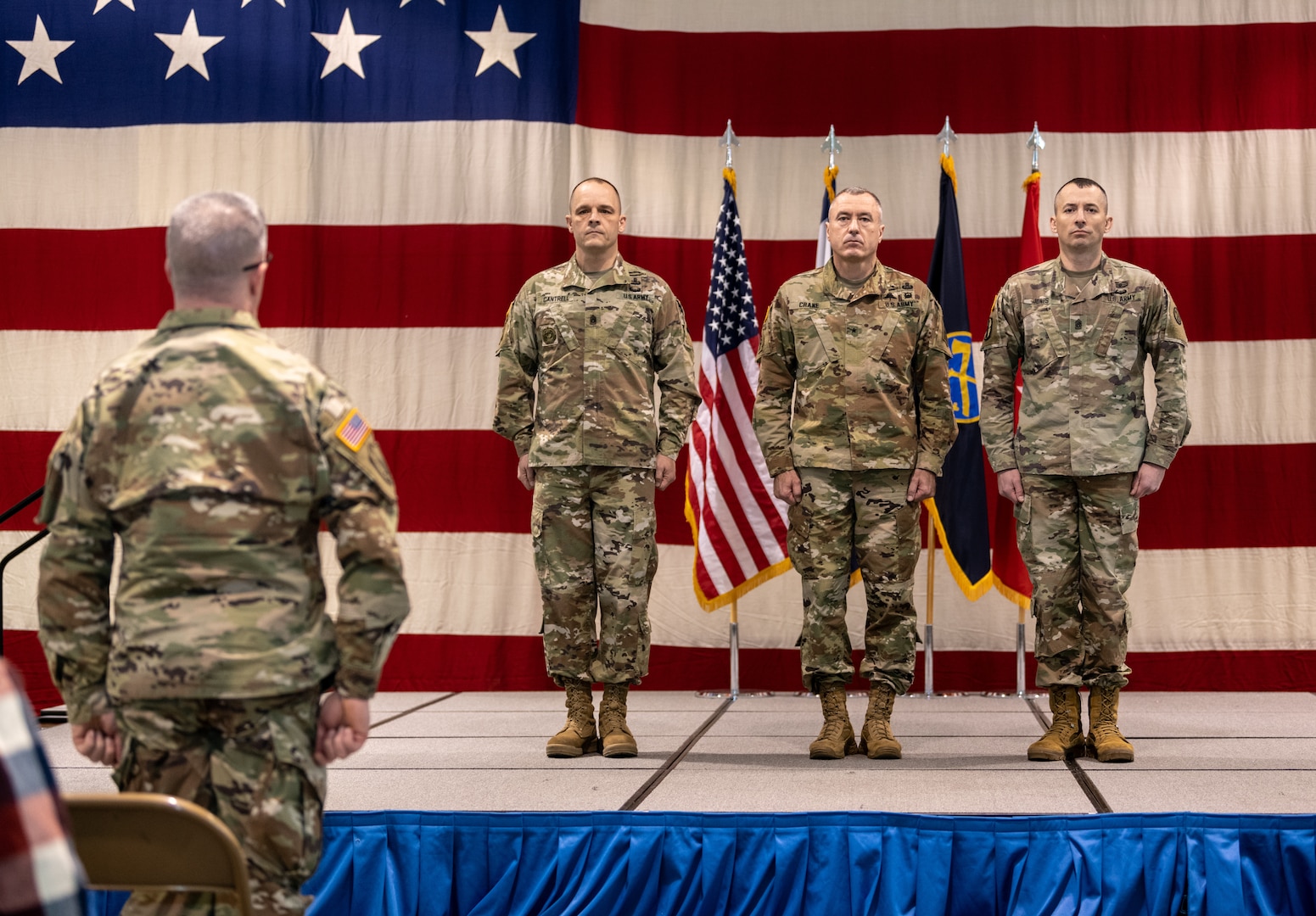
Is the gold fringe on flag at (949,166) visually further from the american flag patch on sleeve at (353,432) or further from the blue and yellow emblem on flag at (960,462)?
the american flag patch on sleeve at (353,432)

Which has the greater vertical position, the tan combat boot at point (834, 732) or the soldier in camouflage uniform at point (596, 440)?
the soldier in camouflage uniform at point (596, 440)

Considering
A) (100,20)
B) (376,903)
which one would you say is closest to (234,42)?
(100,20)

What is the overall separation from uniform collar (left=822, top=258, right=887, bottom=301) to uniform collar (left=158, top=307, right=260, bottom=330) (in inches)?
85.5

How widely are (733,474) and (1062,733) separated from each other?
4.89 feet

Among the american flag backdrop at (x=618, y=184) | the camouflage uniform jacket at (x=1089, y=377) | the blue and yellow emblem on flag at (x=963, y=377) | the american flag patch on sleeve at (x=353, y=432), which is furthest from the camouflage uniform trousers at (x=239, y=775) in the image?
the american flag backdrop at (x=618, y=184)

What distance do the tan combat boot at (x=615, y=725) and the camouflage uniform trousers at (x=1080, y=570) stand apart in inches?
43.2

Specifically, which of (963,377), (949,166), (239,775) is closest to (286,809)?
(239,775)

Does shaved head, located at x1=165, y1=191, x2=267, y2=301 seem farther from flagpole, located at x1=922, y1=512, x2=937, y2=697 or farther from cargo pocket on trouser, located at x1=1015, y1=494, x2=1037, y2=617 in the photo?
flagpole, located at x1=922, y1=512, x2=937, y2=697

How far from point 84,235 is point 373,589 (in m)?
4.09

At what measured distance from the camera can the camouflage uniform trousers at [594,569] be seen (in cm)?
350

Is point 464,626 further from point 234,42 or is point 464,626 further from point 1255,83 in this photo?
point 1255,83

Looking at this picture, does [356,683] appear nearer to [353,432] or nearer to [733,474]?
[353,432]

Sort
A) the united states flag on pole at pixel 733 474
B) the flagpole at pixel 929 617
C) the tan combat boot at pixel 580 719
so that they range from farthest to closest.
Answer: the united states flag on pole at pixel 733 474 < the flagpole at pixel 929 617 < the tan combat boot at pixel 580 719

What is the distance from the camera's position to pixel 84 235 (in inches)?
199
